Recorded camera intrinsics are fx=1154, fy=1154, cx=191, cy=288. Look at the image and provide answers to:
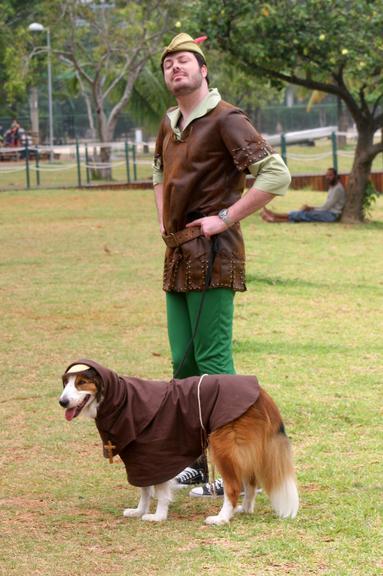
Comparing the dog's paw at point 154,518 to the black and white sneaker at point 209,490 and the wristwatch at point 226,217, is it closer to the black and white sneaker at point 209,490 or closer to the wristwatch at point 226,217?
the black and white sneaker at point 209,490

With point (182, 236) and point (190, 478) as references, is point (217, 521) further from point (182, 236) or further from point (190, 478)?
point (182, 236)

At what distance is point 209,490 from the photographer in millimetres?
5344

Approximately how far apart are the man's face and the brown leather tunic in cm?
14

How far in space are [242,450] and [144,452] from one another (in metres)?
0.43

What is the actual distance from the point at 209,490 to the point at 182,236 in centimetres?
119

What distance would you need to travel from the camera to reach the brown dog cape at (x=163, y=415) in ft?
15.8

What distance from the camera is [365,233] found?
18.9 m

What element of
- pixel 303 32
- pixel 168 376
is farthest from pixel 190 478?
pixel 303 32

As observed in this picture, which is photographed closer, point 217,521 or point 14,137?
point 217,521

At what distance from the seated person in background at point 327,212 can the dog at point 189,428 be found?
51.6ft

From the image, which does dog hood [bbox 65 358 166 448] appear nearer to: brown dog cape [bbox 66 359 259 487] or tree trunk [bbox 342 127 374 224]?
brown dog cape [bbox 66 359 259 487]

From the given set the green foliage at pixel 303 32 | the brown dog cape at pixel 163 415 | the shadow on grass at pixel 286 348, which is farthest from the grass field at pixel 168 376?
the green foliage at pixel 303 32

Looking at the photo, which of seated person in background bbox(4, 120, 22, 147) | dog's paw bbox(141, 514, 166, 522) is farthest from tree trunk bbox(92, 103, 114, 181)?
dog's paw bbox(141, 514, 166, 522)

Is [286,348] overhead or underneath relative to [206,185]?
underneath
